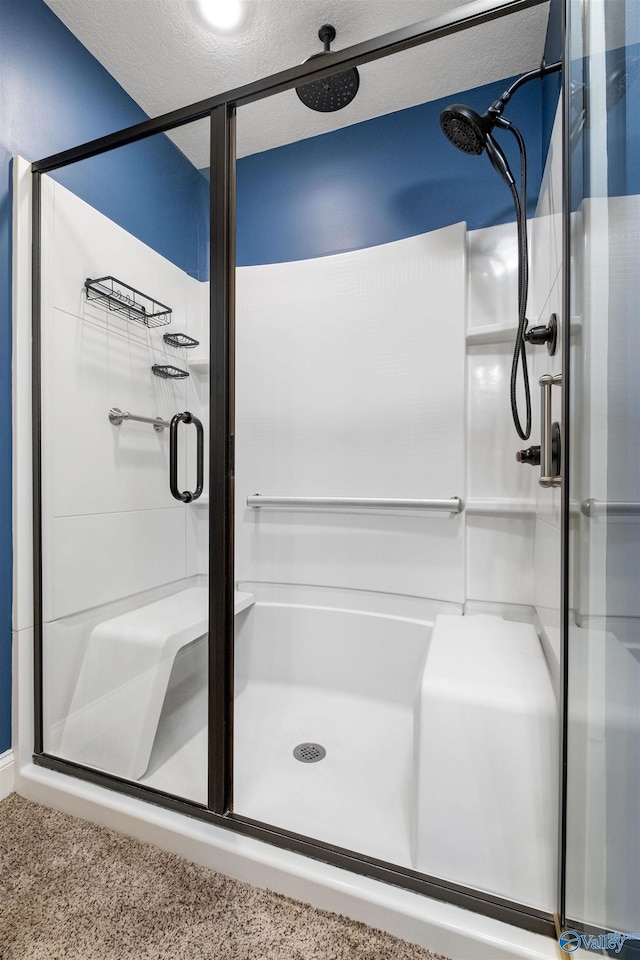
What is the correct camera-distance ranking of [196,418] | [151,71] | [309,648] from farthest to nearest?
[309,648] → [151,71] → [196,418]

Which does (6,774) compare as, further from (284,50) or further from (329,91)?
(284,50)

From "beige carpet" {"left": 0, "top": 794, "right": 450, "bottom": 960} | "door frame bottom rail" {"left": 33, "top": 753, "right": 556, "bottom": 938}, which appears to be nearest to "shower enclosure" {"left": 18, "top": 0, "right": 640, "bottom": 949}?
"door frame bottom rail" {"left": 33, "top": 753, "right": 556, "bottom": 938}

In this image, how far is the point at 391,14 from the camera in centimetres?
150

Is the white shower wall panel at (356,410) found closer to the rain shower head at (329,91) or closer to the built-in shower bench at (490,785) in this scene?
the rain shower head at (329,91)

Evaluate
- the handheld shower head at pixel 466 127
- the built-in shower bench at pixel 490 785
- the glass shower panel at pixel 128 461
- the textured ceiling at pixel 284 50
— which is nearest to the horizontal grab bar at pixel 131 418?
the glass shower panel at pixel 128 461

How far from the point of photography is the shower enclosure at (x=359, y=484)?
0.76m

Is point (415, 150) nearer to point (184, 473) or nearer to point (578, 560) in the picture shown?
point (184, 473)

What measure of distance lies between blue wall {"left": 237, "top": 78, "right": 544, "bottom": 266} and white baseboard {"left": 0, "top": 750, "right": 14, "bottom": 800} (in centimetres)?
178

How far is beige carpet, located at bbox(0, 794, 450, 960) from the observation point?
87cm

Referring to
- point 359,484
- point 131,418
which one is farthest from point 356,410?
point 131,418

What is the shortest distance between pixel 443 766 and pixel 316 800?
495 mm

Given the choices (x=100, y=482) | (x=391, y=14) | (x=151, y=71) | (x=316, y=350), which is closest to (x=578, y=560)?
(x=100, y=482)

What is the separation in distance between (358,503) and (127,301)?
1044 mm

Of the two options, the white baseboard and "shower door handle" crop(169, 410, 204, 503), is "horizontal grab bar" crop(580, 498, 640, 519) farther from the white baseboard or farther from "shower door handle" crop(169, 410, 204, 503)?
the white baseboard
